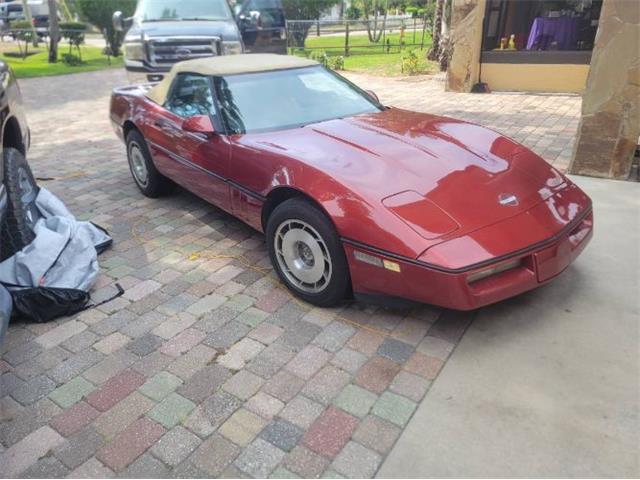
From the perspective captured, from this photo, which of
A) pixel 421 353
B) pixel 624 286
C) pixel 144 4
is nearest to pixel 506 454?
pixel 421 353

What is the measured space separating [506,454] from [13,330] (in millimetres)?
2729

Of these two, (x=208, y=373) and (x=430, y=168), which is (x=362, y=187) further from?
(x=208, y=373)

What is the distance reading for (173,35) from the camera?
8109 millimetres

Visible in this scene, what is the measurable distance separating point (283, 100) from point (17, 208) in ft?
6.46

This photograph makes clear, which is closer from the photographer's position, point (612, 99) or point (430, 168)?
point (430, 168)

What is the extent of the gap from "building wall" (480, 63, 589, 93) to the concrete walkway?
23.5 ft

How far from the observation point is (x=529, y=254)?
2.49 m

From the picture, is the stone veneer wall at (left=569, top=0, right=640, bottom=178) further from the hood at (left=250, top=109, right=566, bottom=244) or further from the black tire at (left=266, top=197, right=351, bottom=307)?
the black tire at (left=266, top=197, right=351, bottom=307)

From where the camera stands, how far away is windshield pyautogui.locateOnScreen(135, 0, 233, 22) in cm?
866

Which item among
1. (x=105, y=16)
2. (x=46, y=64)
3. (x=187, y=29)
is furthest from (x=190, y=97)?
(x=105, y=16)

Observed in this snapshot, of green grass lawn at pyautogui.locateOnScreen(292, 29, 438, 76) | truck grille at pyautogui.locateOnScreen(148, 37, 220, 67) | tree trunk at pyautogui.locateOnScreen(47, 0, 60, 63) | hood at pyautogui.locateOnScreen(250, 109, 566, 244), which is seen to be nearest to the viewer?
hood at pyautogui.locateOnScreen(250, 109, 566, 244)

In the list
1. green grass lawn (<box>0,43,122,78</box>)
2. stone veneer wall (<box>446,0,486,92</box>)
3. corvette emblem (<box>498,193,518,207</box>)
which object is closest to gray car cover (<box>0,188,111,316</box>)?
corvette emblem (<box>498,193,518,207</box>)

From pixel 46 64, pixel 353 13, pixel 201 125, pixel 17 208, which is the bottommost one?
pixel 46 64

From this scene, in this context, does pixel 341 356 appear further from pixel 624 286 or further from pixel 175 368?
pixel 624 286
